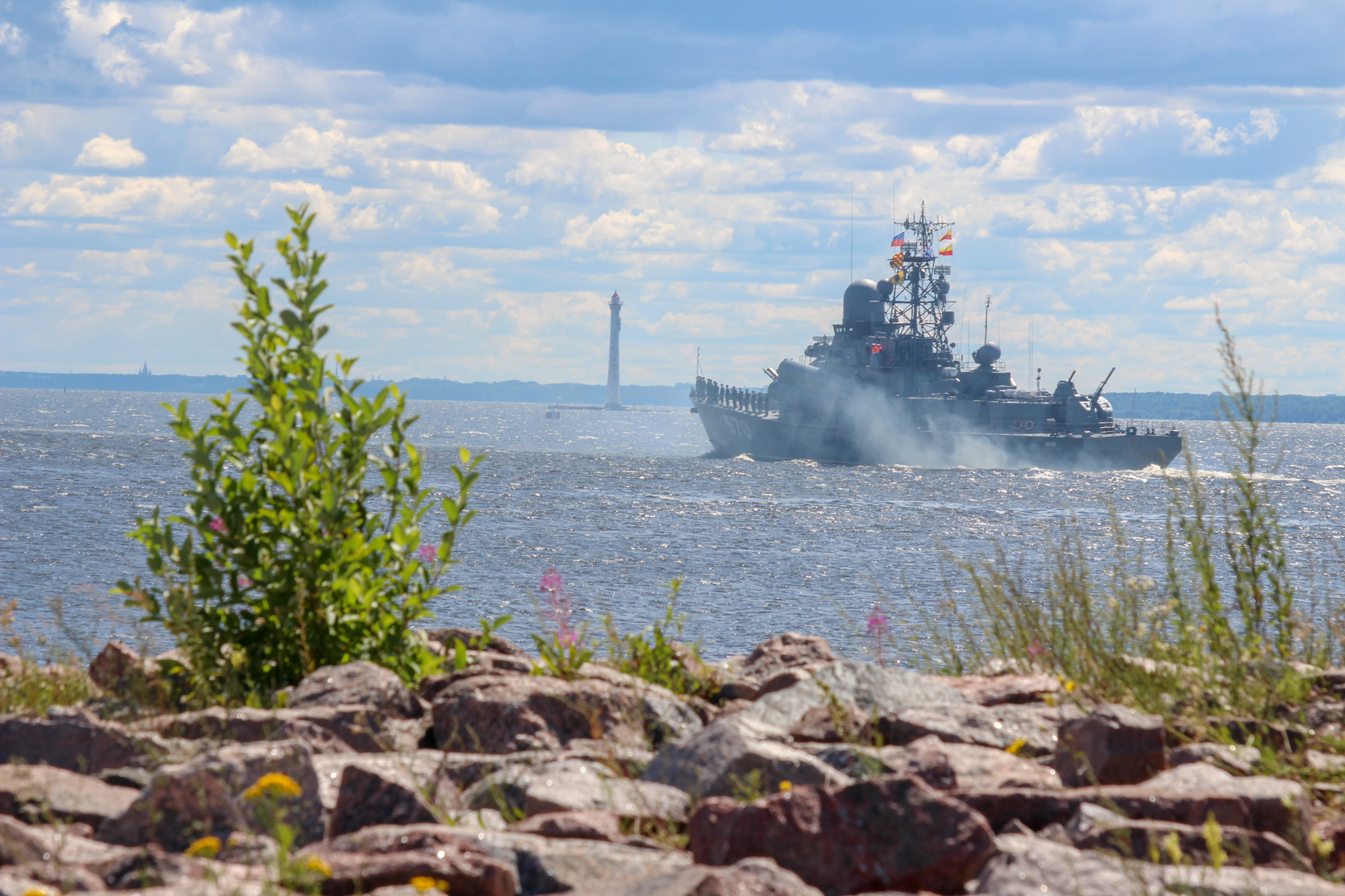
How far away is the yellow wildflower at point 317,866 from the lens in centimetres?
290

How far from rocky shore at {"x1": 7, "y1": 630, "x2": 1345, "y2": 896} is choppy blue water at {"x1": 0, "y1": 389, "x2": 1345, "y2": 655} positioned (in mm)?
1984

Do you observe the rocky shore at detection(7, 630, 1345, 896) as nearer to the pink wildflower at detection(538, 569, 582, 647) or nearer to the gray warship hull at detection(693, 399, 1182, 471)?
the pink wildflower at detection(538, 569, 582, 647)

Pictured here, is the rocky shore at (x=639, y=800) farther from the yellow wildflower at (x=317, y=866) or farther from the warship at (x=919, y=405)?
the warship at (x=919, y=405)

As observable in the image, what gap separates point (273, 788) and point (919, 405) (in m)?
80.3

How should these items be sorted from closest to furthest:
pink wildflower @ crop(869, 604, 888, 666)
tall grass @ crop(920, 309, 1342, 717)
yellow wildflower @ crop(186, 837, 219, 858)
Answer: yellow wildflower @ crop(186, 837, 219, 858)
tall grass @ crop(920, 309, 1342, 717)
pink wildflower @ crop(869, 604, 888, 666)

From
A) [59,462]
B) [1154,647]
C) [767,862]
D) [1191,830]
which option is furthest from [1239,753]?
[59,462]

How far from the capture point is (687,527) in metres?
43.4

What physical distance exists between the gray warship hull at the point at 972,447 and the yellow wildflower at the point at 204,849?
259 feet

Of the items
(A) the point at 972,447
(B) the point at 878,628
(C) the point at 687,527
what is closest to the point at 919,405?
(A) the point at 972,447

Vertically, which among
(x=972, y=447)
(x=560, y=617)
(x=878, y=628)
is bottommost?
(x=972, y=447)

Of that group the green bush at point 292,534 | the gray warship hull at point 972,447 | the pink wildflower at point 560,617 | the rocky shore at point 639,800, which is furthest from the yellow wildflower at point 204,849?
the gray warship hull at point 972,447

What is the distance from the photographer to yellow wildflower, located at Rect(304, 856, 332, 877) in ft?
9.51

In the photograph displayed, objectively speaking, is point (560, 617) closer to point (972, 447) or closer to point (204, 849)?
point (204, 849)

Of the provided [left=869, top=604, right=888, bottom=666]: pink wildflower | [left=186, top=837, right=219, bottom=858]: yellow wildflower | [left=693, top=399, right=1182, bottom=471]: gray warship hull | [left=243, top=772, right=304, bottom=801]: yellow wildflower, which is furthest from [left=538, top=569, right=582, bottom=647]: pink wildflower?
[left=693, top=399, right=1182, bottom=471]: gray warship hull
